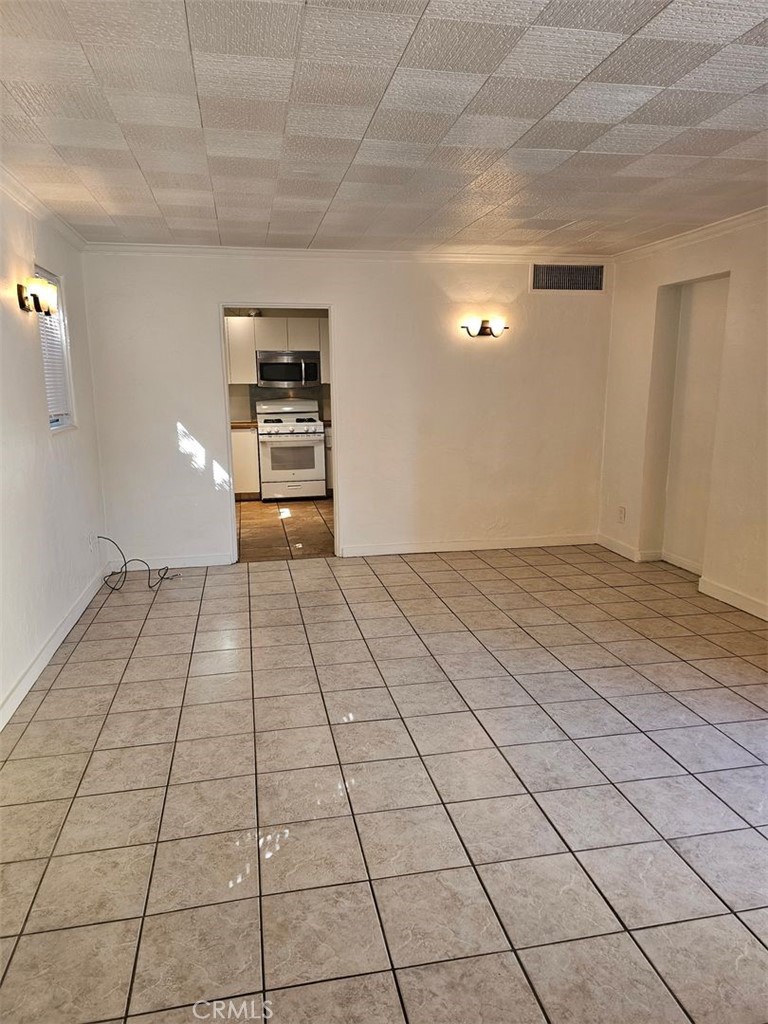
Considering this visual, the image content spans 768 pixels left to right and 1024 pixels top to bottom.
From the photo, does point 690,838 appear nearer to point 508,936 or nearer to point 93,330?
point 508,936

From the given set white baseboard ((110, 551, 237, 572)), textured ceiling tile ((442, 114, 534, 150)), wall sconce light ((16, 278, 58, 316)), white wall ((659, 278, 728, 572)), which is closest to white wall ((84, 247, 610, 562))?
white baseboard ((110, 551, 237, 572))

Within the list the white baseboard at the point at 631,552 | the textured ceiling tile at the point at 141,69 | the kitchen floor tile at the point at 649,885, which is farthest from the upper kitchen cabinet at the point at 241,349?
the kitchen floor tile at the point at 649,885

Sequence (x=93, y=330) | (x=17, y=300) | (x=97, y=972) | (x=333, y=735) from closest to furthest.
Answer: (x=97, y=972), (x=333, y=735), (x=17, y=300), (x=93, y=330)

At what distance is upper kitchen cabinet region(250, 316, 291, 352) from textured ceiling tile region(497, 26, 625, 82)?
5632mm

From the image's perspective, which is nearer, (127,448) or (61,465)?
(61,465)

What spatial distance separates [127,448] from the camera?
4781 mm

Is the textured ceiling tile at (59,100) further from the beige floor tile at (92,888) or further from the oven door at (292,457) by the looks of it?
the oven door at (292,457)

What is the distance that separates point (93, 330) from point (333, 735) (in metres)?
3.58

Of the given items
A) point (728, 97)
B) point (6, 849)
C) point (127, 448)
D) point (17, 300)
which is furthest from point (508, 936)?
point (127, 448)

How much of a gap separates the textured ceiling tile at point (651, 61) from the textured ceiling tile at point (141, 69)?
1.34m

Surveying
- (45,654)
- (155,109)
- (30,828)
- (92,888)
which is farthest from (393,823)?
(155,109)

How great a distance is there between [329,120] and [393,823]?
2567 millimetres

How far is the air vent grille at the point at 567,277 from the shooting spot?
16.9 ft

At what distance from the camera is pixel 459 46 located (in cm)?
186
